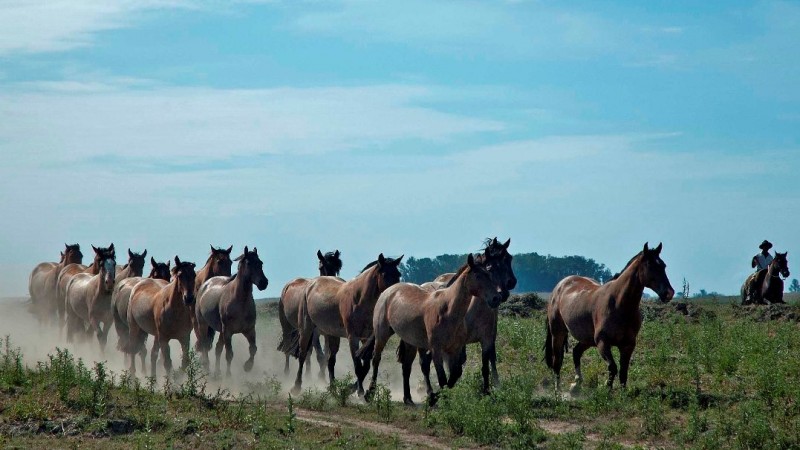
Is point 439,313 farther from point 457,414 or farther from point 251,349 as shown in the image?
point 251,349

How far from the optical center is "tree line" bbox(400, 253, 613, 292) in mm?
96750

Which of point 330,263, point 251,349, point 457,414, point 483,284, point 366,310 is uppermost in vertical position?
point 330,263

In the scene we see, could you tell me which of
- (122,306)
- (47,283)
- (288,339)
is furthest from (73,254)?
(288,339)

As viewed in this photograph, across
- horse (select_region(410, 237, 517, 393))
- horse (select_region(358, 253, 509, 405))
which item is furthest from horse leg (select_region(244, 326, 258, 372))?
horse (select_region(410, 237, 517, 393))

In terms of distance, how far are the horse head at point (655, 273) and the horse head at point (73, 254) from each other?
2192 cm

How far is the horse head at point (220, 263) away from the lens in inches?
985

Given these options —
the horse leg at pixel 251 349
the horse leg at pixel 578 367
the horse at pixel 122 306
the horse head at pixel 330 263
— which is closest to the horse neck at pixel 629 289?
the horse leg at pixel 578 367

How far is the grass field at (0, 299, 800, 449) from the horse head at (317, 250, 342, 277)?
6.11 meters

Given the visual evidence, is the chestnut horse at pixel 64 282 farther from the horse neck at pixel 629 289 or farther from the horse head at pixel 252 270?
the horse neck at pixel 629 289

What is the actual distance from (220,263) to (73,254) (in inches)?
424

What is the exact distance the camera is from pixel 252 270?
71.9ft

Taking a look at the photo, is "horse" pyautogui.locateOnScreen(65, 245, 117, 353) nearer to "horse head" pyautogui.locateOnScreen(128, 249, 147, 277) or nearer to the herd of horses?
the herd of horses

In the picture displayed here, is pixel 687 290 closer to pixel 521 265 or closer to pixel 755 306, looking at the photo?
pixel 755 306

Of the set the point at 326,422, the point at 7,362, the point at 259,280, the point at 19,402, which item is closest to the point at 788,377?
the point at 326,422
